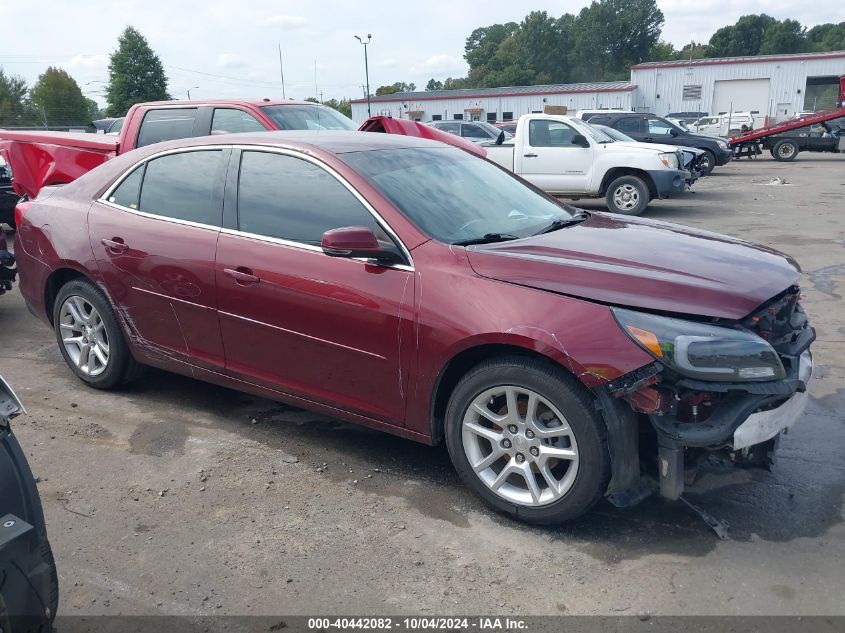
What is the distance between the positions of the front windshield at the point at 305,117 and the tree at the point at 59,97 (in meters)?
56.4

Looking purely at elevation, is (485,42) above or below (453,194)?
above

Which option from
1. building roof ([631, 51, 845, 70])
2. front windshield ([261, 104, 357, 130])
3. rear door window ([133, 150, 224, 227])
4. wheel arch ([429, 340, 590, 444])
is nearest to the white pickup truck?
front windshield ([261, 104, 357, 130])

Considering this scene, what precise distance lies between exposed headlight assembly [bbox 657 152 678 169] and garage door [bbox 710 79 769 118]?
41543 mm

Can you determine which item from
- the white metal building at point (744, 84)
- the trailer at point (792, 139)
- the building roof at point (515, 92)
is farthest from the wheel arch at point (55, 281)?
the building roof at point (515, 92)

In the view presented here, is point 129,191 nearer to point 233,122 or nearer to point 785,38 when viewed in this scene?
point 233,122

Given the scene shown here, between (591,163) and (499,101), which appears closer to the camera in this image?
(591,163)

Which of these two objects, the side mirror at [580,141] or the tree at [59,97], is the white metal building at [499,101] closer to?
the tree at [59,97]

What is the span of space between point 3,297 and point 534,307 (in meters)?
6.68

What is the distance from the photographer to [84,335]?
15.8 ft

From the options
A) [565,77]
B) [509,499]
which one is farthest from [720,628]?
[565,77]

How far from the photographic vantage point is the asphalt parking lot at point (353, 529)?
2771 millimetres

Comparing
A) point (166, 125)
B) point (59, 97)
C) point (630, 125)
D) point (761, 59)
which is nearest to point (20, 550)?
point (166, 125)

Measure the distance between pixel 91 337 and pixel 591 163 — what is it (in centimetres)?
1011

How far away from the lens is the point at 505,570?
2.93 m
